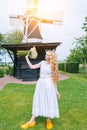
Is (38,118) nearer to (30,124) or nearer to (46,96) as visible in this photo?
(30,124)

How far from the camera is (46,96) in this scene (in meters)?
8.21

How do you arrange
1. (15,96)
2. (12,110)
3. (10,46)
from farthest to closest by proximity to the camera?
(10,46) < (15,96) < (12,110)

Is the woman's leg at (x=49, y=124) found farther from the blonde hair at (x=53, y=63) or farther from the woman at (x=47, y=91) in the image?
the blonde hair at (x=53, y=63)

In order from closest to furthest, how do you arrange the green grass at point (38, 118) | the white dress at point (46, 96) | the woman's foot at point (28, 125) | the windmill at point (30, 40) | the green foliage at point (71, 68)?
the white dress at point (46, 96)
the woman's foot at point (28, 125)
the green grass at point (38, 118)
the windmill at point (30, 40)
the green foliage at point (71, 68)

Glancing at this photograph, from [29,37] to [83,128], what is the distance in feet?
63.3

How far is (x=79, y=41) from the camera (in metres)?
36.9

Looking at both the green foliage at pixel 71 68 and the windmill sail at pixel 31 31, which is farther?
the green foliage at pixel 71 68

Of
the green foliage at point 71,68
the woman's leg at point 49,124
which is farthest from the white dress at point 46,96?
the green foliage at point 71,68

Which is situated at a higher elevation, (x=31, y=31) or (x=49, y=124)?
(x=49, y=124)

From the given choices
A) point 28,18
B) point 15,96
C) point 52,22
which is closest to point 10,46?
point 28,18

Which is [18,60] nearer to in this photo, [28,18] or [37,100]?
[28,18]

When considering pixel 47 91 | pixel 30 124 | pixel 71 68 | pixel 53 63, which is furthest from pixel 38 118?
pixel 71 68

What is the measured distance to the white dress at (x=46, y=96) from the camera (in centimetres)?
820

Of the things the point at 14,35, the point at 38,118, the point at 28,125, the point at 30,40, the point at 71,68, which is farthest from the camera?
the point at 14,35
